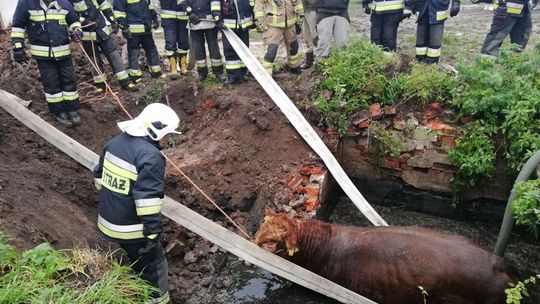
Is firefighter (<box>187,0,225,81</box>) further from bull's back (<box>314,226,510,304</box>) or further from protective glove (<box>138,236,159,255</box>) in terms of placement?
protective glove (<box>138,236,159,255</box>)

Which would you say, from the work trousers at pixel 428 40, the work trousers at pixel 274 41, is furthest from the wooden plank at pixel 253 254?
the work trousers at pixel 428 40

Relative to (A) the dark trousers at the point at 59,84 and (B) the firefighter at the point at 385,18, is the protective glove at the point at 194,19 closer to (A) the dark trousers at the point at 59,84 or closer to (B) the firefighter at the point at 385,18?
(A) the dark trousers at the point at 59,84

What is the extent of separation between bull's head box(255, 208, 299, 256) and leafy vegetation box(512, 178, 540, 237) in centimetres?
211

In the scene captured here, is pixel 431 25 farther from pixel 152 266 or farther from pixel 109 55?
pixel 152 266

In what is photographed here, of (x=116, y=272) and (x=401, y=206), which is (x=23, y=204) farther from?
(x=401, y=206)

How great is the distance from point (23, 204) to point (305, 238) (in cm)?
303

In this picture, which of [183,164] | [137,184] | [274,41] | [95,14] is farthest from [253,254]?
[95,14]

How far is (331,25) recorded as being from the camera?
25.4 feet

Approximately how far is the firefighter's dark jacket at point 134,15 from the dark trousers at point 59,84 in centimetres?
144

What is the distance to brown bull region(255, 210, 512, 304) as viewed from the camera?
167 inches

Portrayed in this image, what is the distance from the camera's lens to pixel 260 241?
4.46 metres

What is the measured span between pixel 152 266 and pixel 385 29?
568cm

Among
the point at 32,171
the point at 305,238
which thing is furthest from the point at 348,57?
the point at 32,171

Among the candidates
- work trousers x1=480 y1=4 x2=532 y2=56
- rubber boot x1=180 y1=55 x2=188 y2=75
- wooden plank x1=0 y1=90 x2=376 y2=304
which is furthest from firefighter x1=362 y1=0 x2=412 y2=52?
wooden plank x1=0 y1=90 x2=376 y2=304
